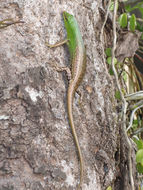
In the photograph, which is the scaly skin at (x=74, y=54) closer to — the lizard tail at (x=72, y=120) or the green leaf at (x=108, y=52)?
the lizard tail at (x=72, y=120)

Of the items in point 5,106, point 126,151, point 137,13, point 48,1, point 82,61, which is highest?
point 137,13

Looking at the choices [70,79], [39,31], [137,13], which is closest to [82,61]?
[70,79]

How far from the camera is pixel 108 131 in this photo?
1.24 m

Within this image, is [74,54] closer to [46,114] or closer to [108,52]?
[108,52]

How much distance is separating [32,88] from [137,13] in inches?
75.2

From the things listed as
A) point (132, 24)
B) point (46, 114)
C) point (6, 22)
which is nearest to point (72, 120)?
point (46, 114)

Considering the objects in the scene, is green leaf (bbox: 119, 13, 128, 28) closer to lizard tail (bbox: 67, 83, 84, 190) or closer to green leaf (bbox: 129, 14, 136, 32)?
green leaf (bbox: 129, 14, 136, 32)

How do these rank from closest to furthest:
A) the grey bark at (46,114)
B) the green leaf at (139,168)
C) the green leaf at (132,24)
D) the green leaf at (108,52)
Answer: the grey bark at (46,114) → the green leaf at (139,168) → the green leaf at (108,52) → the green leaf at (132,24)

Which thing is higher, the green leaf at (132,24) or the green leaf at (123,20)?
the green leaf at (123,20)

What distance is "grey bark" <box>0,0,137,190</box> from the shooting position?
0.93 m

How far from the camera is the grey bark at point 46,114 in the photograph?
0.93 metres

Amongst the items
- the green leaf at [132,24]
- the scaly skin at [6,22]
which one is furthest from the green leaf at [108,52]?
the scaly skin at [6,22]

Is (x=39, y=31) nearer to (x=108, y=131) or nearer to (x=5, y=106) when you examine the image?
(x=5, y=106)

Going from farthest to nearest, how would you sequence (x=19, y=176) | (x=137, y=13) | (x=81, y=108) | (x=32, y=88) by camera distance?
(x=137, y=13) < (x=81, y=108) < (x=32, y=88) < (x=19, y=176)
